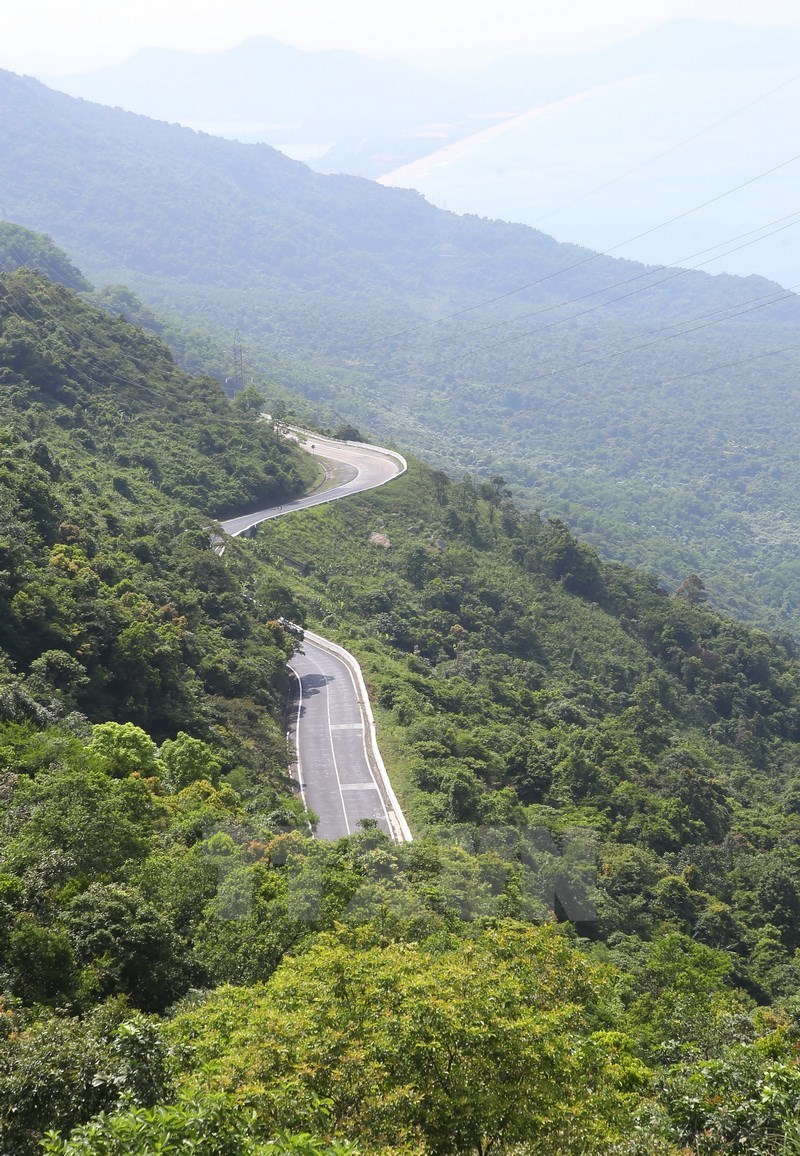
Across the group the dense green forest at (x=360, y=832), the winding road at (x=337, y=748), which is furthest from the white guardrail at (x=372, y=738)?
the dense green forest at (x=360, y=832)

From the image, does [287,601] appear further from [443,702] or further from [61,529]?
[61,529]

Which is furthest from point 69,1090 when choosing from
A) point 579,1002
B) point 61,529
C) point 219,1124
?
point 61,529

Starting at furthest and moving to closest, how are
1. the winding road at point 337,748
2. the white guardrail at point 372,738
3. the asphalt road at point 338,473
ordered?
the asphalt road at point 338,473
the winding road at point 337,748
the white guardrail at point 372,738

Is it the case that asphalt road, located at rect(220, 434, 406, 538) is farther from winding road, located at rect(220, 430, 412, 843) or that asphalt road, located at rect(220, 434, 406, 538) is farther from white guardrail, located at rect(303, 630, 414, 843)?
winding road, located at rect(220, 430, 412, 843)

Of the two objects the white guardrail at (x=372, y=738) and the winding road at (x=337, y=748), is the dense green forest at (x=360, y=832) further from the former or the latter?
the winding road at (x=337, y=748)

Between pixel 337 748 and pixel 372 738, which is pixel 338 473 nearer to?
pixel 372 738

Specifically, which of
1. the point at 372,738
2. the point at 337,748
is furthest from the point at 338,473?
the point at 337,748

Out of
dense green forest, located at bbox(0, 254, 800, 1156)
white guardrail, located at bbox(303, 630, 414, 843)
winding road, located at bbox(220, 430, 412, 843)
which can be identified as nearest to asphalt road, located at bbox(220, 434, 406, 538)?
dense green forest, located at bbox(0, 254, 800, 1156)
